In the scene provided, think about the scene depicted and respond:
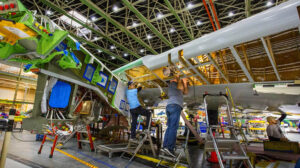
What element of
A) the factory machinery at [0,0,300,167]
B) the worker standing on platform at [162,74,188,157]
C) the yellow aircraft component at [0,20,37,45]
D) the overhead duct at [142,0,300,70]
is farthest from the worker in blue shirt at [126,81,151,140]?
the yellow aircraft component at [0,20,37,45]

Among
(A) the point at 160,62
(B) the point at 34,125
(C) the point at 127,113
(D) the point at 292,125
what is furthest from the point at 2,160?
(D) the point at 292,125

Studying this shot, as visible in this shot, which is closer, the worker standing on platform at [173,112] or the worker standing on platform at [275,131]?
the worker standing on platform at [173,112]

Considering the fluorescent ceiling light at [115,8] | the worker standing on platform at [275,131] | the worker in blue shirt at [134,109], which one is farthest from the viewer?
the fluorescent ceiling light at [115,8]

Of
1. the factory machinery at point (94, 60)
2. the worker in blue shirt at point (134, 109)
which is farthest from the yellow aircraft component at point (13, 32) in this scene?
the worker in blue shirt at point (134, 109)

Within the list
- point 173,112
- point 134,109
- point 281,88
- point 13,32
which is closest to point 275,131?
point 281,88

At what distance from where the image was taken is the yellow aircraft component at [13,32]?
242 cm

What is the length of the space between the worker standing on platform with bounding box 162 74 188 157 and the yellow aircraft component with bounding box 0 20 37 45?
10.5 feet

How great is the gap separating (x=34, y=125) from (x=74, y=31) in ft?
39.2

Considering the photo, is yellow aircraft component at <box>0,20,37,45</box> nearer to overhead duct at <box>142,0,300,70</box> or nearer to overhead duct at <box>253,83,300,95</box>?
overhead duct at <box>142,0,300,70</box>

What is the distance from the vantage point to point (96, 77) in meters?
4.88

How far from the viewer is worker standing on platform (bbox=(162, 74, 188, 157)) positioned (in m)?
3.21

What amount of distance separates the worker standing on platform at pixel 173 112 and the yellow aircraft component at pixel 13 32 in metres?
3.20

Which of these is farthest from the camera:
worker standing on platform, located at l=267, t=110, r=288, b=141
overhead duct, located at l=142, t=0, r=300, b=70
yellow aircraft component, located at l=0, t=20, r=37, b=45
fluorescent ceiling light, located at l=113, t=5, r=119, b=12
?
fluorescent ceiling light, located at l=113, t=5, r=119, b=12

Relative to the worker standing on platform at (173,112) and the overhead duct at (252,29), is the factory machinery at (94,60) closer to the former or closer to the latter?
the overhead duct at (252,29)
